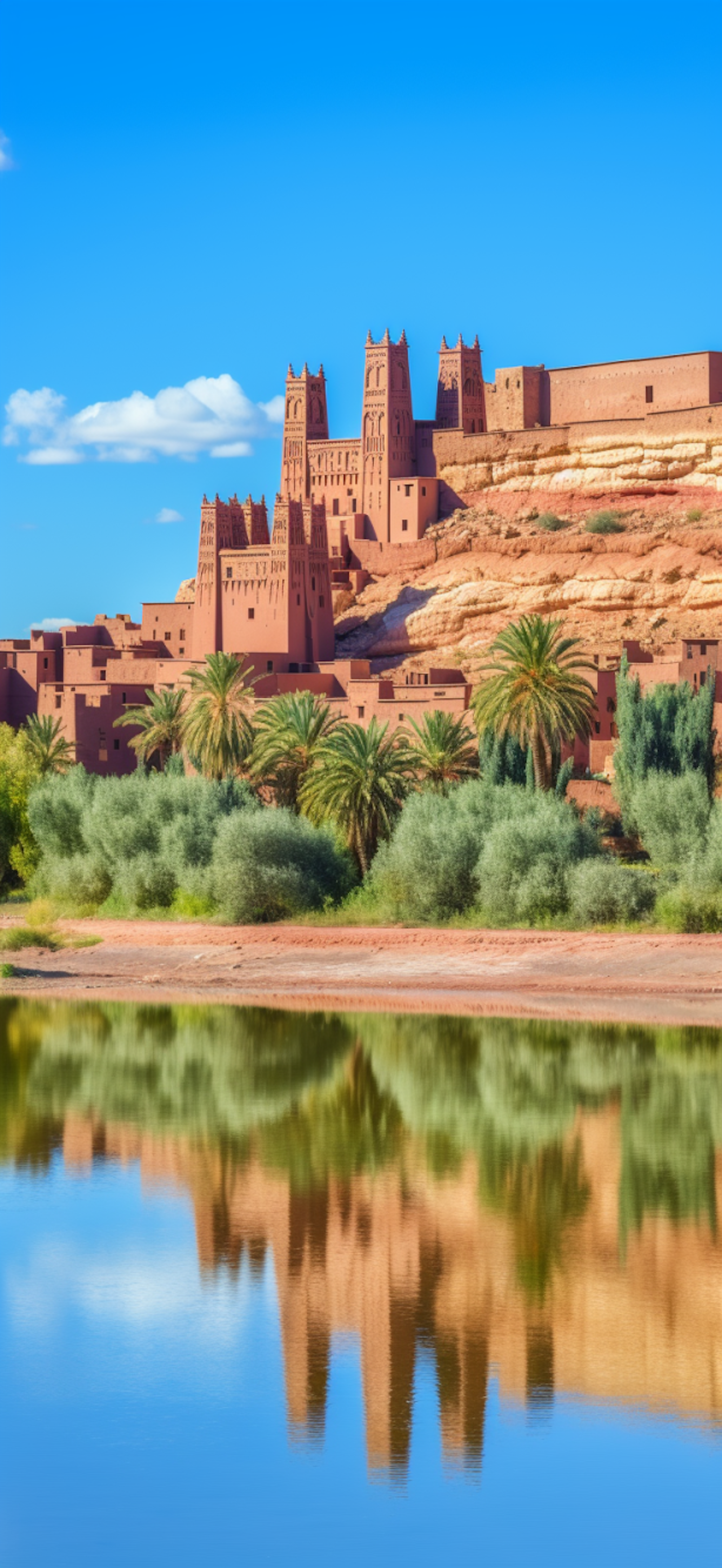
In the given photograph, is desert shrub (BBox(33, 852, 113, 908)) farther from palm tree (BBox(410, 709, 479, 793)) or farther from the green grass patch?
palm tree (BBox(410, 709, 479, 793))

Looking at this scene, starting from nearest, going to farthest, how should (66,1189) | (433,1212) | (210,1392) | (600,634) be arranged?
(210,1392) → (433,1212) → (66,1189) → (600,634)

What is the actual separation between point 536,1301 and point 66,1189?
542 cm

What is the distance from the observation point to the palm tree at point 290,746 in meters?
38.5

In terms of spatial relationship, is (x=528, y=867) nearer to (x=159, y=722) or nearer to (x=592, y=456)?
(x=159, y=722)

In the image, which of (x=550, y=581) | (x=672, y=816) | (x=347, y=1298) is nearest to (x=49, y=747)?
(x=672, y=816)

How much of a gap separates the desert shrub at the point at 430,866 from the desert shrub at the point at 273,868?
1.33 meters

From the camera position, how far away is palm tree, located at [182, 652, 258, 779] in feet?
131

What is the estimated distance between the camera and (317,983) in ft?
101

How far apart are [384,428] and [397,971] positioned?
3465cm

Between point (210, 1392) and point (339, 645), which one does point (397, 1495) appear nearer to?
point (210, 1392)

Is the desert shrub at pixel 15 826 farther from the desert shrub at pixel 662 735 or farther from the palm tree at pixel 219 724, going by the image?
the desert shrub at pixel 662 735

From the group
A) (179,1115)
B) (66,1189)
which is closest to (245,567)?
(179,1115)

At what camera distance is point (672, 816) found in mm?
33812

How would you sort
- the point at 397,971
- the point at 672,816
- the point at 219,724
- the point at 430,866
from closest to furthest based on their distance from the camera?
1. the point at 397,971
2. the point at 430,866
3. the point at 672,816
4. the point at 219,724
